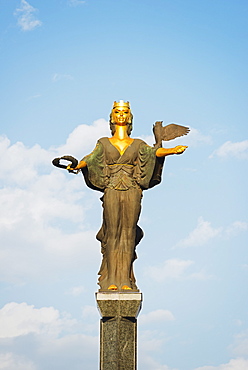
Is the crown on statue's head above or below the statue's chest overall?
above

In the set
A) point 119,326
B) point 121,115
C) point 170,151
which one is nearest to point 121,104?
point 121,115

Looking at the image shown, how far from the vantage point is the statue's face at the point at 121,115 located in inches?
606

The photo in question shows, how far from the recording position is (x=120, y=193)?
48.8 ft

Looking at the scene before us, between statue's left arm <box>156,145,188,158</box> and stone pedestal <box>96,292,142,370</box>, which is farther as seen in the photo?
statue's left arm <box>156,145,188,158</box>

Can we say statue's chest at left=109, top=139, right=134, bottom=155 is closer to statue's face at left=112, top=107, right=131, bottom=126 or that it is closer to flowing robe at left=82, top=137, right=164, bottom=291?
flowing robe at left=82, top=137, right=164, bottom=291

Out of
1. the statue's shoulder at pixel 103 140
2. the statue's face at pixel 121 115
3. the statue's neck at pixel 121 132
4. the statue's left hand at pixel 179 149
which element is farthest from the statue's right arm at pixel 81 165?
the statue's left hand at pixel 179 149

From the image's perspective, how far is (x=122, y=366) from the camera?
13891 mm

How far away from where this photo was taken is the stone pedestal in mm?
13988

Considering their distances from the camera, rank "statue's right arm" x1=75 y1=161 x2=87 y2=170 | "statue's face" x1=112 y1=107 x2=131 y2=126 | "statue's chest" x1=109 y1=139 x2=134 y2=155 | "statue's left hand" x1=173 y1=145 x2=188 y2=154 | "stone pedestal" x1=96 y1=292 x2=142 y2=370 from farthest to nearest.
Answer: "statue's face" x1=112 y1=107 x2=131 y2=126 < "statue's chest" x1=109 y1=139 x2=134 y2=155 < "statue's right arm" x1=75 y1=161 x2=87 y2=170 < "statue's left hand" x1=173 y1=145 x2=188 y2=154 < "stone pedestal" x1=96 y1=292 x2=142 y2=370

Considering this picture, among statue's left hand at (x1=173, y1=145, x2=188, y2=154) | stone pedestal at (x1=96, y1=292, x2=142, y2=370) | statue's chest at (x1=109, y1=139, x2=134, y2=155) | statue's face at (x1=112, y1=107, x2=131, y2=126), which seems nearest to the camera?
stone pedestal at (x1=96, y1=292, x2=142, y2=370)

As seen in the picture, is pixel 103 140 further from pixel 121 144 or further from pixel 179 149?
pixel 179 149

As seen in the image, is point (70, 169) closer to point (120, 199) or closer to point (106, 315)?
point (120, 199)

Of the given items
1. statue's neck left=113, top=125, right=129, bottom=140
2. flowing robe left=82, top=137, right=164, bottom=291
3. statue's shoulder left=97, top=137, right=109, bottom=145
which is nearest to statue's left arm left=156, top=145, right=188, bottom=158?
flowing robe left=82, top=137, right=164, bottom=291

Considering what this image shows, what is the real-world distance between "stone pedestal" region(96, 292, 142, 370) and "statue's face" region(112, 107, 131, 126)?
349 cm
